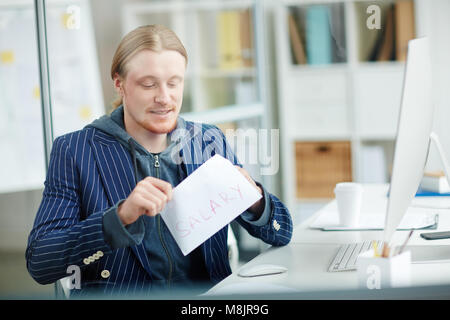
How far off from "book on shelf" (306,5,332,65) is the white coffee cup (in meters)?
1.73

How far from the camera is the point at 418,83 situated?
800 millimetres

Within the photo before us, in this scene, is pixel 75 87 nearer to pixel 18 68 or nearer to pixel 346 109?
pixel 18 68

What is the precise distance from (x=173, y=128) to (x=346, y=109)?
2.25m

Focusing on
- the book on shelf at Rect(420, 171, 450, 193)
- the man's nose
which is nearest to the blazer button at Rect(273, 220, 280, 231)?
the man's nose

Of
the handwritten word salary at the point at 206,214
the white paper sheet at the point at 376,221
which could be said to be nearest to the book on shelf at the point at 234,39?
the white paper sheet at the point at 376,221

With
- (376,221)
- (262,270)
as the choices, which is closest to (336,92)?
(376,221)

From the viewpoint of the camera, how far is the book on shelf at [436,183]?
4.85ft

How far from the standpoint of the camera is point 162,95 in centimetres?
86

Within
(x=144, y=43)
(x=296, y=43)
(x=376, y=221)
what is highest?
(x=296, y=43)

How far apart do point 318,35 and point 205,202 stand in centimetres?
224

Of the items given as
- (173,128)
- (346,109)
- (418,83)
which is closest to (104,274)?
(173,128)

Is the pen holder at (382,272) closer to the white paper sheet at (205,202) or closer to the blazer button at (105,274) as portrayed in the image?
the white paper sheet at (205,202)

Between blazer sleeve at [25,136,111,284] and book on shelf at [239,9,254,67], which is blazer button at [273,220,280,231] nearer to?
blazer sleeve at [25,136,111,284]

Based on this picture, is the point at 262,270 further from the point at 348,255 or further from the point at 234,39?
the point at 234,39
